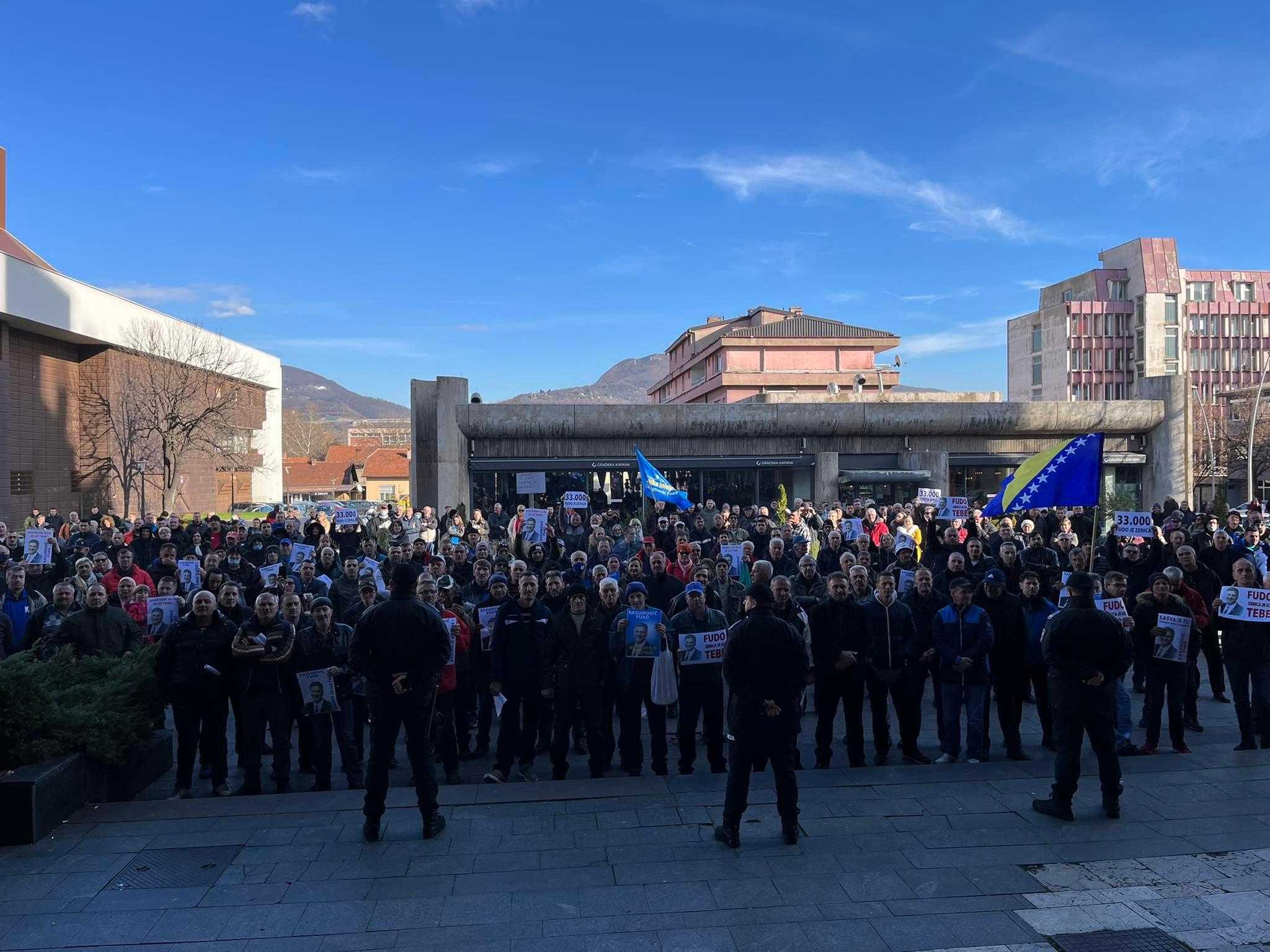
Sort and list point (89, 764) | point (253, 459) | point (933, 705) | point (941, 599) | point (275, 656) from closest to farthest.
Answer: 1. point (89, 764)
2. point (275, 656)
3. point (941, 599)
4. point (933, 705)
5. point (253, 459)

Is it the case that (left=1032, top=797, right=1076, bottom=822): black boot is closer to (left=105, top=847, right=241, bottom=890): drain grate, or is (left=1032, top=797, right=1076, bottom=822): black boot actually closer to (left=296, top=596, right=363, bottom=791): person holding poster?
(left=296, top=596, right=363, bottom=791): person holding poster

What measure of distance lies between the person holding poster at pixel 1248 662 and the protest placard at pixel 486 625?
675 cm

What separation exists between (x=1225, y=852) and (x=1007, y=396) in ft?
370

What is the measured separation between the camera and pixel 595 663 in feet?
27.1

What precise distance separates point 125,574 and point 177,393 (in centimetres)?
3603

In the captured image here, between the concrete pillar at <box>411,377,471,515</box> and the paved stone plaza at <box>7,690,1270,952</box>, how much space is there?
18806 mm

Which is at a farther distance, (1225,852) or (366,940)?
(1225,852)

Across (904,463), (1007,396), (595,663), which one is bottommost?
(595,663)

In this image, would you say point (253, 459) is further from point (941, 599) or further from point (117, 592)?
point (941, 599)

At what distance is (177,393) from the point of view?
147 ft

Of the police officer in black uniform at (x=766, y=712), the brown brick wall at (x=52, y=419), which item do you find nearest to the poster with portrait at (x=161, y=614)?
the police officer in black uniform at (x=766, y=712)

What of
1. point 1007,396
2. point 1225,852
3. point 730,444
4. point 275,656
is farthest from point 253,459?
point 1007,396

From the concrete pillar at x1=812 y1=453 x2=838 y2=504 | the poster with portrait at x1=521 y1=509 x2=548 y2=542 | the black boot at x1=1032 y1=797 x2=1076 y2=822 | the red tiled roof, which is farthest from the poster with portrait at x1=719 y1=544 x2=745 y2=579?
the red tiled roof

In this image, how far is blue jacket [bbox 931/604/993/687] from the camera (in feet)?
27.0
